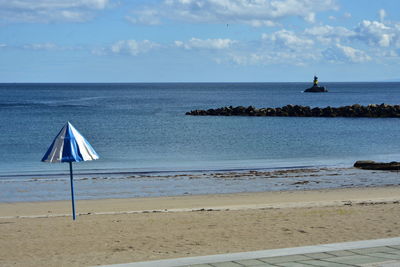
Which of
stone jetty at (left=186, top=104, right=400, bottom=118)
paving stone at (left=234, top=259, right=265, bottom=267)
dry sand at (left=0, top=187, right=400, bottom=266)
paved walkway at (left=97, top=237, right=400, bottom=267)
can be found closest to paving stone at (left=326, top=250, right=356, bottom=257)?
paved walkway at (left=97, top=237, right=400, bottom=267)

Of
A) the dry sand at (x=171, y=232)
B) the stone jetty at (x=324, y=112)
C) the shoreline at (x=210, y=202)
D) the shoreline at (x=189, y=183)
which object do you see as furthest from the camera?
the stone jetty at (x=324, y=112)

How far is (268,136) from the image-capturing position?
49188 mm

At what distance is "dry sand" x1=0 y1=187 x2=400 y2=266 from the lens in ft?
31.6

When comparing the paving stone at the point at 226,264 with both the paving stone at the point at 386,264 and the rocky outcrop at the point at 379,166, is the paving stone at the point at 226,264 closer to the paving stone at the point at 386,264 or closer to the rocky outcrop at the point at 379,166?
the paving stone at the point at 386,264

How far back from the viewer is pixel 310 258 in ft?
27.0

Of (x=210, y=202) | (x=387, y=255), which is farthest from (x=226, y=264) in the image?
(x=210, y=202)

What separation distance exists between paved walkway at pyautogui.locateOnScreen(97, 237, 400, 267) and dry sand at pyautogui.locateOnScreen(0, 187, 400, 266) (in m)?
0.94

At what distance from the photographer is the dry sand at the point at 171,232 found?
Answer: 9617mm

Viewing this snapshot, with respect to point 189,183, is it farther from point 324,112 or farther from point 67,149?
point 324,112

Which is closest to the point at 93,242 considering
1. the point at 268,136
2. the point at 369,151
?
the point at 369,151

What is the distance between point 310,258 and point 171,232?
400cm

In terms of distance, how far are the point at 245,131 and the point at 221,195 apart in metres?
33.9

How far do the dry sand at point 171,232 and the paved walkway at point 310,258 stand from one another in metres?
0.94

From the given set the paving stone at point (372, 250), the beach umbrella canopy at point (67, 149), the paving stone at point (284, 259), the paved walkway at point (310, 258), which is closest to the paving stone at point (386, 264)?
the paved walkway at point (310, 258)
